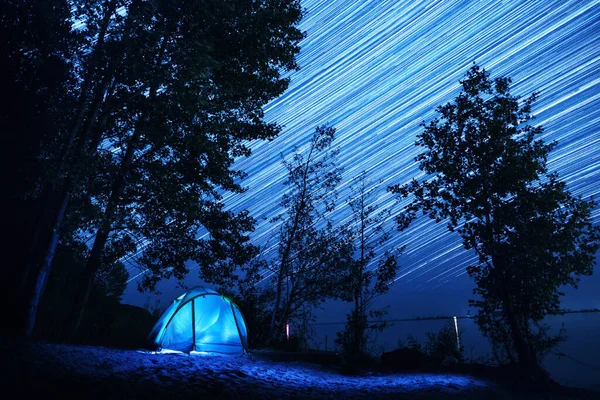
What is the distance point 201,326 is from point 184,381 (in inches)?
254

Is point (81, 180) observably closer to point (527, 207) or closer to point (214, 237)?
point (214, 237)

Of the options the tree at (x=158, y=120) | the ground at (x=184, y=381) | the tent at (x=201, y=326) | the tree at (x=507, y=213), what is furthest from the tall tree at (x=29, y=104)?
the tree at (x=507, y=213)

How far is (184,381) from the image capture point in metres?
6.27

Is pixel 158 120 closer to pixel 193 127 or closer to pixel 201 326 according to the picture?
pixel 193 127

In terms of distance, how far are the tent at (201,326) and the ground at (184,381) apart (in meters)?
2.69

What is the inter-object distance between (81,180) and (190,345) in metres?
6.35

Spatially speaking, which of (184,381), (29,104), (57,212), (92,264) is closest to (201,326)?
(92,264)

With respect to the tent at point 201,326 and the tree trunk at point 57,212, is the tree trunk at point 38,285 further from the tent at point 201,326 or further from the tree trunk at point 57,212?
the tent at point 201,326

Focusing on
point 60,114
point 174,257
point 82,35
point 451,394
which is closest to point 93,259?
point 174,257

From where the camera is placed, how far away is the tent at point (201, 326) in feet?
38.1

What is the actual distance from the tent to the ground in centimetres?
269

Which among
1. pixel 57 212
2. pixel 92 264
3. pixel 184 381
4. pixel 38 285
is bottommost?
pixel 184 381

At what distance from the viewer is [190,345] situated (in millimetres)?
11828

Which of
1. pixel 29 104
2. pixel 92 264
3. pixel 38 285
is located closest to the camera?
pixel 38 285
